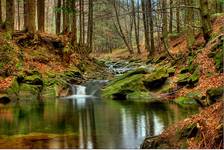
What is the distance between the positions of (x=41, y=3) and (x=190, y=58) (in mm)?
9297

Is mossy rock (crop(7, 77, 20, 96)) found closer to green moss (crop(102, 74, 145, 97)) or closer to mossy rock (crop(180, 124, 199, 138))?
green moss (crop(102, 74, 145, 97))

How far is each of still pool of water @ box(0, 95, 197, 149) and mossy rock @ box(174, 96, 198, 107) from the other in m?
0.45

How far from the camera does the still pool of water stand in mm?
8289

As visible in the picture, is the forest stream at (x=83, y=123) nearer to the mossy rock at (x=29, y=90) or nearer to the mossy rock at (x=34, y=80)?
the mossy rock at (x=29, y=90)

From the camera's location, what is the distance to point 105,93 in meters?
19.0

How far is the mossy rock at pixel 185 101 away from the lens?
14.0 m

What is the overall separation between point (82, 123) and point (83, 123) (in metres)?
0.03

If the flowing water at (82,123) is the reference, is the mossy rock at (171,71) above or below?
above

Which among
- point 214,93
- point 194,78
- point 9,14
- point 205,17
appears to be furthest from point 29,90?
point 214,93

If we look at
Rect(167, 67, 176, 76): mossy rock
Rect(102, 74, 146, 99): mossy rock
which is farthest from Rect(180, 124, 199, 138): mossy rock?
Rect(167, 67, 176, 76): mossy rock

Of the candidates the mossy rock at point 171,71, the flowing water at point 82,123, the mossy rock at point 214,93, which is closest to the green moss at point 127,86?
the mossy rock at point 171,71

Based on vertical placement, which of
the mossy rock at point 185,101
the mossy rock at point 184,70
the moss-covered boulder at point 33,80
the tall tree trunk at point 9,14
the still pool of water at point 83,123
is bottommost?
the still pool of water at point 83,123

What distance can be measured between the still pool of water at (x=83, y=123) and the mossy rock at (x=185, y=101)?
448 mm

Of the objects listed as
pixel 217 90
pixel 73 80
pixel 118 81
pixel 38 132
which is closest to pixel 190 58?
pixel 118 81
